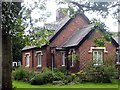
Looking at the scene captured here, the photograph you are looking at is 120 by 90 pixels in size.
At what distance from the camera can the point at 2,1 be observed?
218 inches

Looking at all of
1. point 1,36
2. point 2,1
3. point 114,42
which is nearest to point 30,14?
point 1,36

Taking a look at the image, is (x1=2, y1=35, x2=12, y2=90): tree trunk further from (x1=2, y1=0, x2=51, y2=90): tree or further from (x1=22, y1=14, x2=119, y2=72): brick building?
(x1=22, y1=14, x2=119, y2=72): brick building

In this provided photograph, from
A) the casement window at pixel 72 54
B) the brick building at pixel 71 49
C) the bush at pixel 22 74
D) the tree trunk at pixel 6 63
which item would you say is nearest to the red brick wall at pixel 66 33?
the brick building at pixel 71 49

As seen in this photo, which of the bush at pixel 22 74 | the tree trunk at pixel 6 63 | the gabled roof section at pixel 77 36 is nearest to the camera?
the tree trunk at pixel 6 63

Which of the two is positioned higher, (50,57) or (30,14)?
(30,14)

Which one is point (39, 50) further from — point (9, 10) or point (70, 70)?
point (9, 10)

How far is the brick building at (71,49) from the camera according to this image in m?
12.2

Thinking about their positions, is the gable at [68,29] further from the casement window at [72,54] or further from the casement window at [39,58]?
the casement window at [39,58]

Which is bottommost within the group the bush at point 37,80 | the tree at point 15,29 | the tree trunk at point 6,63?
the bush at point 37,80

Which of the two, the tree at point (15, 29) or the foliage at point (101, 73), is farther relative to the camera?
the foliage at point (101, 73)

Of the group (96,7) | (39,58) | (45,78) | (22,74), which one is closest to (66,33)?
(39,58)

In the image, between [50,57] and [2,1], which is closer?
[2,1]

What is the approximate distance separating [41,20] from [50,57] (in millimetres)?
5218

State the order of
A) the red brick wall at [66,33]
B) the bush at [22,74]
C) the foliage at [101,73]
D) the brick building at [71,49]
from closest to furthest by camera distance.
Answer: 1. the foliage at [101,73]
2. the bush at [22,74]
3. the brick building at [71,49]
4. the red brick wall at [66,33]
